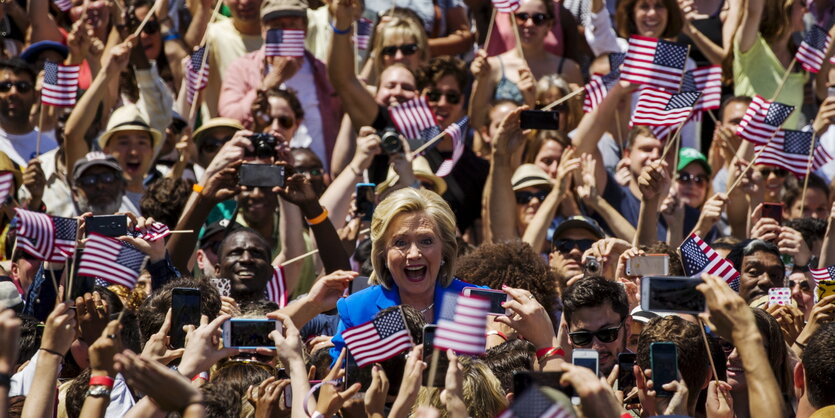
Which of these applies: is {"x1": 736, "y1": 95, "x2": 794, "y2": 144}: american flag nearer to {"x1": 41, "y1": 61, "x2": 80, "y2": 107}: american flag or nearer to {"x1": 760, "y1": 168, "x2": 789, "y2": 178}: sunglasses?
{"x1": 760, "y1": 168, "x2": 789, "y2": 178}: sunglasses

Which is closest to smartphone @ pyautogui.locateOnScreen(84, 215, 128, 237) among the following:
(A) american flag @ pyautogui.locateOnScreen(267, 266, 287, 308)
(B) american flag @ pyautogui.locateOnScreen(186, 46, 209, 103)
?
(A) american flag @ pyautogui.locateOnScreen(267, 266, 287, 308)

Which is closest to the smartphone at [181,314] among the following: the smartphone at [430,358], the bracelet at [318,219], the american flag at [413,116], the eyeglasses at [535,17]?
the smartphone at [430,358]

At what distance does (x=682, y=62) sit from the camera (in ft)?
30.2

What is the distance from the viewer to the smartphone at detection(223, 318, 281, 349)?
5148 mm

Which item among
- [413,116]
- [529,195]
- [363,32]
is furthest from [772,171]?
[363,32]

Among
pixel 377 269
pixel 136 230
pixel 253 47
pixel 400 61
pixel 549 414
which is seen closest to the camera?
pixel 549 414

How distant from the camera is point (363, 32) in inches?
439

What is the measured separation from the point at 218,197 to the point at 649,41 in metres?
3.18

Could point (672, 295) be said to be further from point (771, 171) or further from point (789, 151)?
point (771, 171)

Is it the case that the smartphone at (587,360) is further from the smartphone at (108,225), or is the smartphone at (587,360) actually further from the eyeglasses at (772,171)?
the eyeglasses at (772,171)

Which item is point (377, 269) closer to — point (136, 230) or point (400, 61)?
point (136, 230)

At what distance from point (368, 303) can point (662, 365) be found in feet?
5.45

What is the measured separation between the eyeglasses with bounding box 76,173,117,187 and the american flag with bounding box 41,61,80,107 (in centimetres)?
111

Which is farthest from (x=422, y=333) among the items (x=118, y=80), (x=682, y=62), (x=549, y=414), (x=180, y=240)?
(x=118, y=80)
